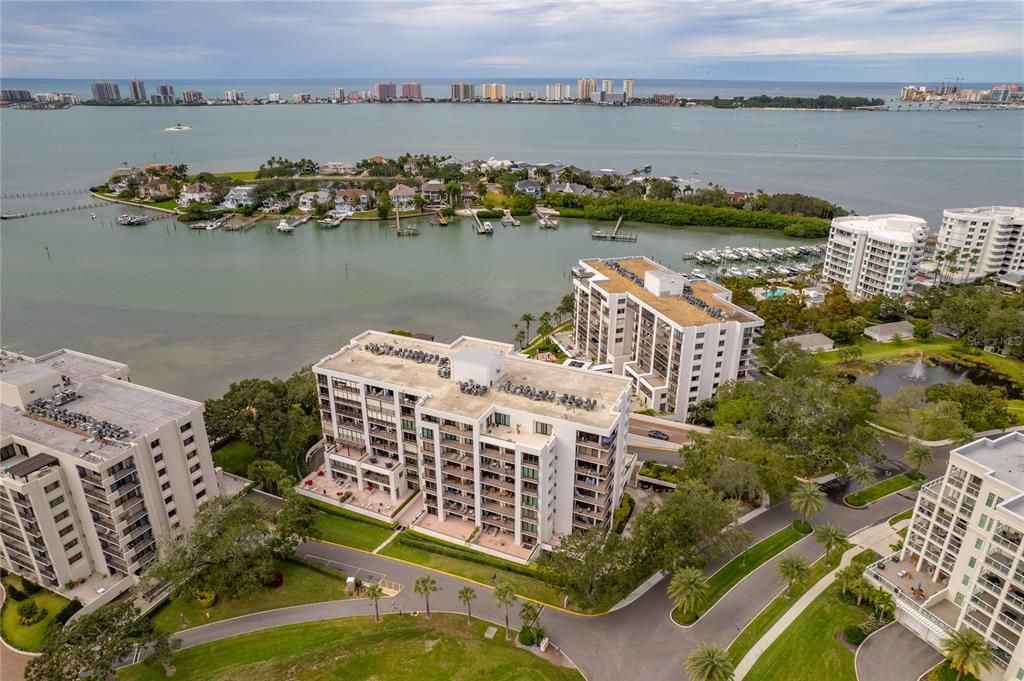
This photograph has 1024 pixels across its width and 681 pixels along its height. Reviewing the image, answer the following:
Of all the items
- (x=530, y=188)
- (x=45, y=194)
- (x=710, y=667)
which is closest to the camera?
(x=710, y=667)

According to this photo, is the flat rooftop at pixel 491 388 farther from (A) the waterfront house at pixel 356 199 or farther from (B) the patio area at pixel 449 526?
(A) the waterfront house at pixel 356 199

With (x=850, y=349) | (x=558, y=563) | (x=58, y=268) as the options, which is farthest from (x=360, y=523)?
(x=58, y=268)

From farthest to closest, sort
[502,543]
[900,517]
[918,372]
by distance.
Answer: [918,372]
[900,517]
[502,543]

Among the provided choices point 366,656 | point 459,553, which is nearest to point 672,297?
point 459,553

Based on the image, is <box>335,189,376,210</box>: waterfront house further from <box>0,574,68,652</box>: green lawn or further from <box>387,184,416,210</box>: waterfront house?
<box>0,574,68,652</box>: green lawn

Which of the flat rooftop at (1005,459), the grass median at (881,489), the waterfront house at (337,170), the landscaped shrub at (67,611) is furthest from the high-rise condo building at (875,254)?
the waterfront house at (337,170)

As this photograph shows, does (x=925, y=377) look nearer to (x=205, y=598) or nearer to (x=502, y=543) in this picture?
(x=502, y=543)

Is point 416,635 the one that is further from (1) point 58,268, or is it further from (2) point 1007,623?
(1) point 58,268
